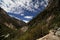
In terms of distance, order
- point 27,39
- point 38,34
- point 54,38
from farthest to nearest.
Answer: point 27,39
point 38,34
point 54,38

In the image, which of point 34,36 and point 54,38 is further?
point 34,36

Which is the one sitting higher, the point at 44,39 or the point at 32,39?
the point at 32,39

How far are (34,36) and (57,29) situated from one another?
22.9ft

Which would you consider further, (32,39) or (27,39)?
(27,39)

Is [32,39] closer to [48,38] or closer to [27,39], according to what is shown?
[27,39]

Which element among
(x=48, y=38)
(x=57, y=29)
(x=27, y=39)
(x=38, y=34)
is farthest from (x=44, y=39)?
(x=27, y=39)

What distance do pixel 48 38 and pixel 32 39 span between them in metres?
7.38

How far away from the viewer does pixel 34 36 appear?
107ft

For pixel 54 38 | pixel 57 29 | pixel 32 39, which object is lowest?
pixel 54 38

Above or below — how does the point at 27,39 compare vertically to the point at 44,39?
above

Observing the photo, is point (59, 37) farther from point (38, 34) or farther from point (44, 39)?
point (38, 34)

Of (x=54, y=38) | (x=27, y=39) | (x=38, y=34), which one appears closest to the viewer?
(x=54, y=38)

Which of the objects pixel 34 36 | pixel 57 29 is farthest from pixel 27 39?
pixel 57 29

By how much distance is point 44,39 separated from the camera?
2542 centimetres
